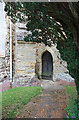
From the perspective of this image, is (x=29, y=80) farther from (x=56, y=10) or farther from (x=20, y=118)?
(x=56, y=10)

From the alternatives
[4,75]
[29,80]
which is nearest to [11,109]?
[29,80]

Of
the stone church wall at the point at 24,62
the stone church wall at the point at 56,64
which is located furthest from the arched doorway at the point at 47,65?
the stone church wall at the point at 24,62

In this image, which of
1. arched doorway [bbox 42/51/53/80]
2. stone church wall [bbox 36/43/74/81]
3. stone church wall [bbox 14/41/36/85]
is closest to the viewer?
stone church wall [bbox 14/41/36/85]

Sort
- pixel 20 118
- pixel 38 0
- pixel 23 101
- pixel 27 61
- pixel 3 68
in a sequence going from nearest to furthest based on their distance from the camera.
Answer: pixel 38 0 < pixel 20 118 < pixel 23 101 < pixel 27 61 < pixel 3 68

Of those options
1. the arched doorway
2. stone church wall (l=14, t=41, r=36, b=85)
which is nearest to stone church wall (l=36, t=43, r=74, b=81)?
the arched doorway

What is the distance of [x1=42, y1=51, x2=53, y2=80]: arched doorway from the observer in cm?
784

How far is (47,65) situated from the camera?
25.9 feet

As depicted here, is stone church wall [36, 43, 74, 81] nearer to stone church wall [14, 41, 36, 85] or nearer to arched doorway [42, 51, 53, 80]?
arched doorway [42, 51, 53, 80]

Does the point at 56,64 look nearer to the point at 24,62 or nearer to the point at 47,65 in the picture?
the point at 47,65

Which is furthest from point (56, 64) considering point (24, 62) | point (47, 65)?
point (24, 62)

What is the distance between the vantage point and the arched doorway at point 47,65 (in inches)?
309

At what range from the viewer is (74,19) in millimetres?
1961

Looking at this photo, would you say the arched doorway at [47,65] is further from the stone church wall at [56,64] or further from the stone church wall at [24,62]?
the stone church wall at [24,62]

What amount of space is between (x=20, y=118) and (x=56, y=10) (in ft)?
9.94
